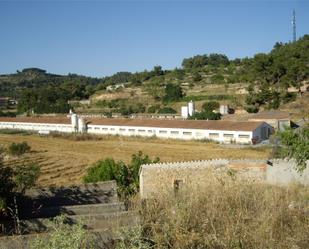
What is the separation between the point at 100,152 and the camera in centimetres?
3784

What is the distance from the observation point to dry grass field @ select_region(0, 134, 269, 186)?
29.5 metres

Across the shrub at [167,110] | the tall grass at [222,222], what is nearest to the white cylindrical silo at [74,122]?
the shrub at [167,110]

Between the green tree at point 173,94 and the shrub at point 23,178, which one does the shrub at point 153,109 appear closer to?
the green tree at point 173,94

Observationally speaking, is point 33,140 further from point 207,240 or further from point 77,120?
point 207,240

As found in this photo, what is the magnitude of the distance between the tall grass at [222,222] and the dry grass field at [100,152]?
19.5m

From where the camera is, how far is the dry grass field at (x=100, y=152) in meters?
29.5

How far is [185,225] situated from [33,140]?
47.2 metres

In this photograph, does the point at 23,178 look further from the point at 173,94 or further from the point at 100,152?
the point at 173,94

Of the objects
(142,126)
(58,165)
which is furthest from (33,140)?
(58,165)

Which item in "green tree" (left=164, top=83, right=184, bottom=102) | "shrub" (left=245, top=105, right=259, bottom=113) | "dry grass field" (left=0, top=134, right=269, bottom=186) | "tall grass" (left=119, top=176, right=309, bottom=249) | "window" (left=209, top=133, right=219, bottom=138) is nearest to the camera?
"tall grass" (left=119, top=176, right=309, bottom=249)

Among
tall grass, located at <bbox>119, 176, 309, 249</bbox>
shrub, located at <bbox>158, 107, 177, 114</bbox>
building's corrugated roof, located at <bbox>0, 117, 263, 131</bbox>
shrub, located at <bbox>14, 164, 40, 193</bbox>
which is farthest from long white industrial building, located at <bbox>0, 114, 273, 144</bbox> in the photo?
tall grass, located at <bbox>119, 176, 309, 249</bbox>

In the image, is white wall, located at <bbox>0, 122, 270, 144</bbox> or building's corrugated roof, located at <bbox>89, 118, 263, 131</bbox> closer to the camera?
white wall, located at <bbox>0, 122, 270, 144</bbox>

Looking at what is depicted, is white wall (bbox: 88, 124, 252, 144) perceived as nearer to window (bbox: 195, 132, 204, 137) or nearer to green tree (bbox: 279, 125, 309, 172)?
window (bbox: 195, 132, 204, 137)

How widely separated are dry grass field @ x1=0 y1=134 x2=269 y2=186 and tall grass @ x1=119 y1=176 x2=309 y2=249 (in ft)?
63.9
